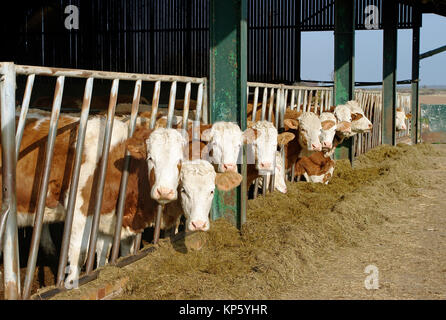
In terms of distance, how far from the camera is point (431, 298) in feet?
13.4

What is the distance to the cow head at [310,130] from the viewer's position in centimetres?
776

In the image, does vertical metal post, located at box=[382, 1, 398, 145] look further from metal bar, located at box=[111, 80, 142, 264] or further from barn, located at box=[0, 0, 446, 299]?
metal bar, located at box=[111, 80, 142, 264]

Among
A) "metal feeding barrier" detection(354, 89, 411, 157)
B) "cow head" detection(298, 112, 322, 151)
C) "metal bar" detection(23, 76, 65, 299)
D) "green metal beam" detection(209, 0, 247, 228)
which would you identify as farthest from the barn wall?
"metal bar" detection(23, 76, 65, 299)

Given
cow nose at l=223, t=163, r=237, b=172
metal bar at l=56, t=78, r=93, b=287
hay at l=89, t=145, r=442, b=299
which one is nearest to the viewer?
metal bar at l=56, t=78, r=93, b=287

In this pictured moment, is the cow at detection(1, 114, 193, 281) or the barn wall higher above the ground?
the barn wall

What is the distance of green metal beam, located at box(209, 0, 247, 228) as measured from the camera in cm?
556

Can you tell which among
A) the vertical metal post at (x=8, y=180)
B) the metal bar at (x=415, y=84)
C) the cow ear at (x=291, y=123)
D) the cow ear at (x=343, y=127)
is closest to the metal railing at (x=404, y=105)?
the metal bar at (x=415, y=84)

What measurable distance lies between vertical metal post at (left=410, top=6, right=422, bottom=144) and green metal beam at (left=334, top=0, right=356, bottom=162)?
215 inches

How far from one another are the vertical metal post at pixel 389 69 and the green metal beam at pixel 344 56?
11.1 ft

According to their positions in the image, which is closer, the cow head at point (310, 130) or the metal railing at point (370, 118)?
the cow head at point (310, 130)

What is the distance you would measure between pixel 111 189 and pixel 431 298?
8.54ft

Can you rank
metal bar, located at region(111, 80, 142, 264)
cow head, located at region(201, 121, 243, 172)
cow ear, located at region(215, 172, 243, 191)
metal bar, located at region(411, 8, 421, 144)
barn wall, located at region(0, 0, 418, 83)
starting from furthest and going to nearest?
metal bar, located at region(411, 8, 421, 144)
barn wall, located at region(0, 0, 418, 83)
cow head, located at region(201, 121, 243, 172)
cow ear, located at region(215, 172, 243, 191)
metal bar, located at region(111, 80, 142, 264)

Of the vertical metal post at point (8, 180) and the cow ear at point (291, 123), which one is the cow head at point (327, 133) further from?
the vertical metal post at point (8, 180)

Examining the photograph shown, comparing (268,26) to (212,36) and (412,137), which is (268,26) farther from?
(212,36)
